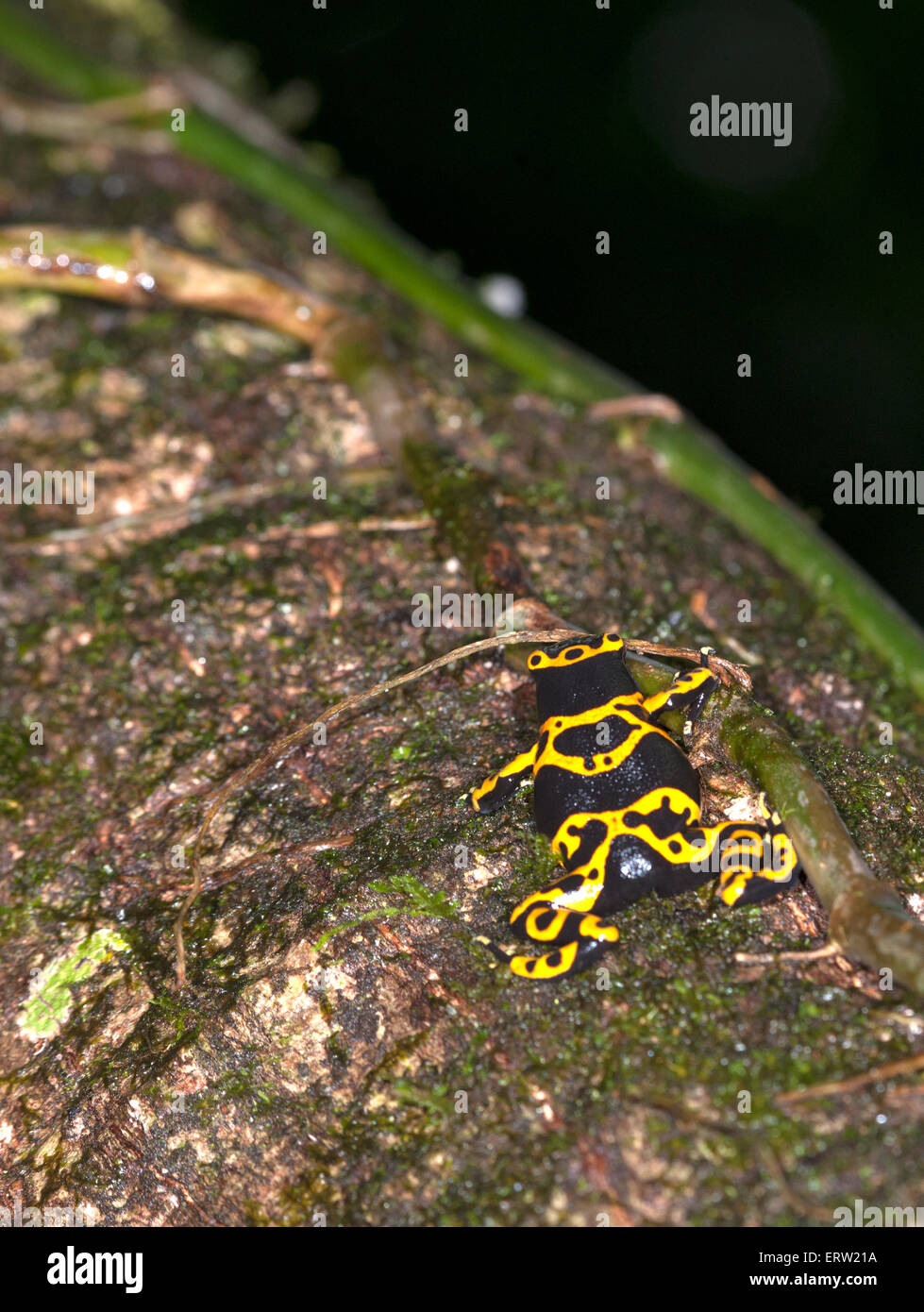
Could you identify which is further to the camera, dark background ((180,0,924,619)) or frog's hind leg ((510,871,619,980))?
dark background ((180,0,924,619))

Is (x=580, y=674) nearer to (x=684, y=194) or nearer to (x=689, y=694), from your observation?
(x=689, y=694)

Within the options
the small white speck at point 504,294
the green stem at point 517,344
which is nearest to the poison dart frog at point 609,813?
the green stem at point 517,344

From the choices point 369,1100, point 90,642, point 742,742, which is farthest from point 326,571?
point 369,1100

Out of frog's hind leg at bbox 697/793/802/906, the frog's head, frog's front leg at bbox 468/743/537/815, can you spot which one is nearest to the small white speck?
the frog's head

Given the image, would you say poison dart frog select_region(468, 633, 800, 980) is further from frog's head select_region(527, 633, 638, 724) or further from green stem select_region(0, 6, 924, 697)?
green stem select_region(0, 6, 924, 697)

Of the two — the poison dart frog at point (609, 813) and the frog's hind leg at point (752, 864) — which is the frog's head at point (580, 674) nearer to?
the poison dart frog at point (609, 813)

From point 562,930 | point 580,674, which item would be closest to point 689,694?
point 580,674
